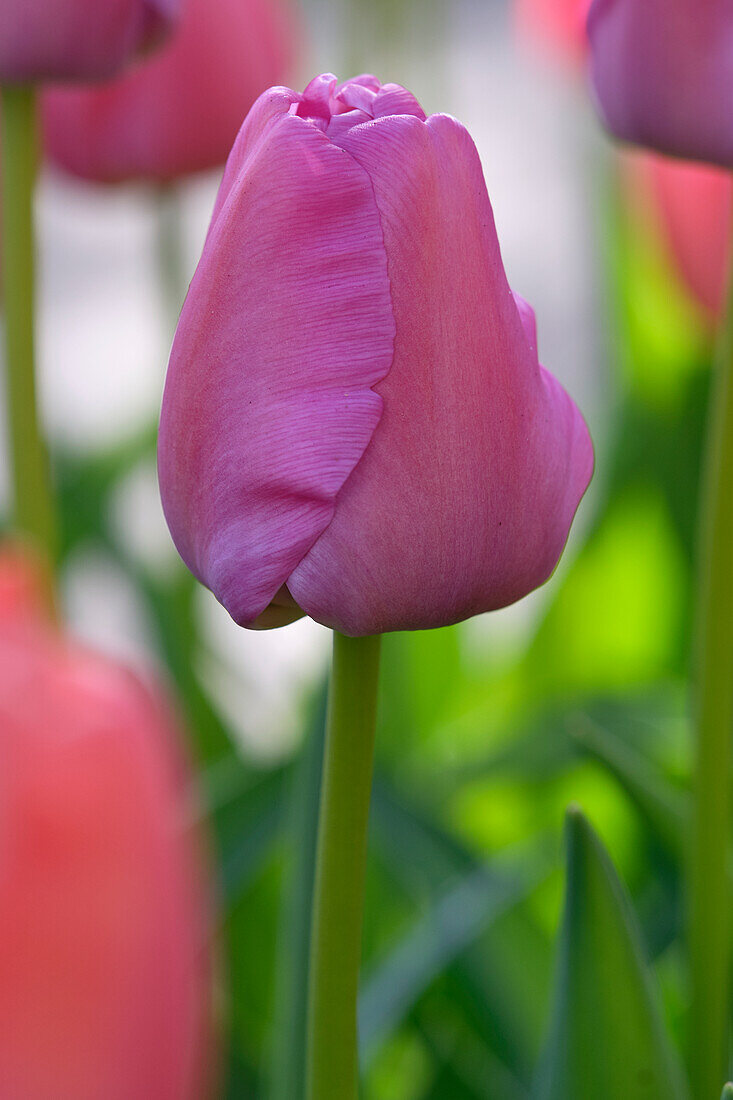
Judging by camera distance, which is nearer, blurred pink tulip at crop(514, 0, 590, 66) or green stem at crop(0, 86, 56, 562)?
green stem at crop(0, 86, 56, 562)

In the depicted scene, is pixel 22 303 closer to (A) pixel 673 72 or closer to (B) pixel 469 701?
(A) pixel 673 72

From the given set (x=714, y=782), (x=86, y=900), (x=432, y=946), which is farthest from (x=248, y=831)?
(x=86, y=900)

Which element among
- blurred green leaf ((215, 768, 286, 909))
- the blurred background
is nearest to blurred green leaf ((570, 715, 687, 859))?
the blurred background

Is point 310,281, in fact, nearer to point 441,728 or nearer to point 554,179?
point 441,728

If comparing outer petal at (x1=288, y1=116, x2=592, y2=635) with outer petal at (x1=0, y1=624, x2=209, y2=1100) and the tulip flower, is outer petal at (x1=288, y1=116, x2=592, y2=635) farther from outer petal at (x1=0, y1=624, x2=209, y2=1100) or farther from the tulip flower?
the tulip flower

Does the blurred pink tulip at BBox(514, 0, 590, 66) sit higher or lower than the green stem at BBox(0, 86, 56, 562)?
higher
